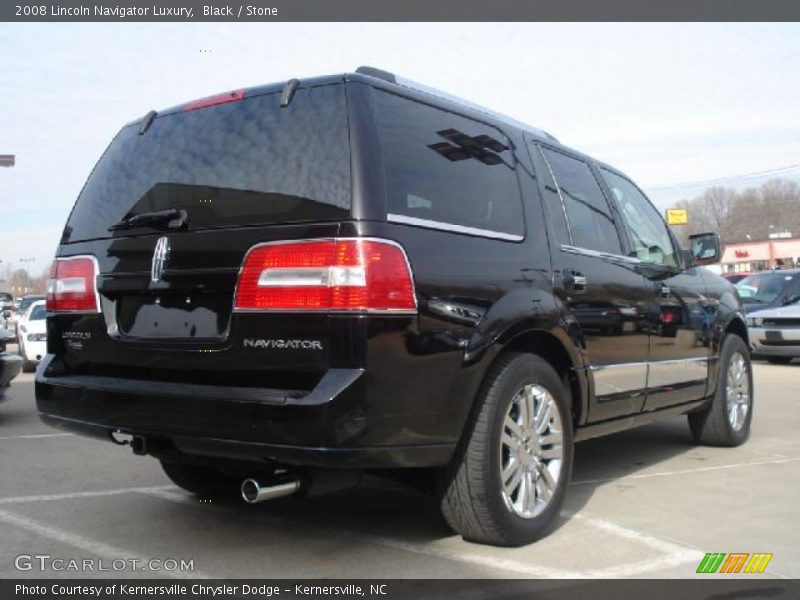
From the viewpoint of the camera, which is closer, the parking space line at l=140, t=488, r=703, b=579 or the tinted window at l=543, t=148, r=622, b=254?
the parking space line at l=140, t=488, r=703, b=579

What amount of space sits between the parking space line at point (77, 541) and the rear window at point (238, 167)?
1.44 metres

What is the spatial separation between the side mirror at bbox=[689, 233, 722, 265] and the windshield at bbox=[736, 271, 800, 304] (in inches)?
Answer: 384

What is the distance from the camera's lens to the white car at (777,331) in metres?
13.3

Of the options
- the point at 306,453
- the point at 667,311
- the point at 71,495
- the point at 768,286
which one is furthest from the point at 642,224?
the point at 768,286

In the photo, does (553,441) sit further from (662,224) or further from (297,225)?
(662,224)

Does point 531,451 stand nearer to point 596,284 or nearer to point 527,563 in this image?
point 527,563

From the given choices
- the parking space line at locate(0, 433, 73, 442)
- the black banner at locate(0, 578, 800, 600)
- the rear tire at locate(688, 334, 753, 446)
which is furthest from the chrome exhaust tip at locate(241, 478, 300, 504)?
the parking space line at locate(0, 433, 73, 442)

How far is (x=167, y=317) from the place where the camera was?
3379mm

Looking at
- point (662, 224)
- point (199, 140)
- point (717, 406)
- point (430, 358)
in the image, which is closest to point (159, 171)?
point (199, 140)

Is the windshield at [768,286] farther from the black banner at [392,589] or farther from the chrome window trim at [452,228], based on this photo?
the black banner at [392,589]

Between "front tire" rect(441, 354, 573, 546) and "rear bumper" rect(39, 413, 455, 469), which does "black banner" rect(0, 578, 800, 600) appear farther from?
"rear bumper" rect(39, 413, 455, 469)

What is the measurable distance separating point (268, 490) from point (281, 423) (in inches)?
13.5

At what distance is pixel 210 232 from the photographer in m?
3.30

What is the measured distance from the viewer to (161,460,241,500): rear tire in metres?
4.52
